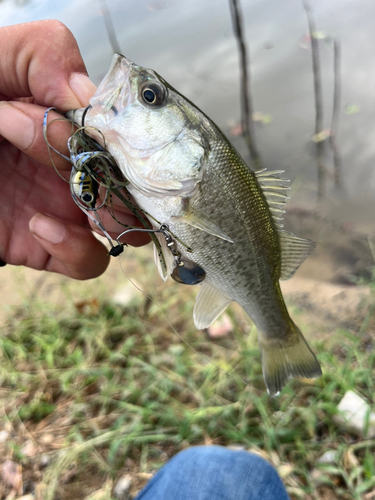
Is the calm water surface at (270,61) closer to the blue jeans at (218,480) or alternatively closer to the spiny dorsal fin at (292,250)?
the spiny dorsal fin at (292,250)

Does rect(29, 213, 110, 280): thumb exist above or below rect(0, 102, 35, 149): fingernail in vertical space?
below

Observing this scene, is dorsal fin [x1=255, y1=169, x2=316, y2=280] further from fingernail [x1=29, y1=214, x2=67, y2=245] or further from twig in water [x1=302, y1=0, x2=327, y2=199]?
twig in water [x1=302, y1=0, x2=327, y2=199]

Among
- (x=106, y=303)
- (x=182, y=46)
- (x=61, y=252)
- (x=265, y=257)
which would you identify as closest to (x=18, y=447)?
(x=106, y=303)

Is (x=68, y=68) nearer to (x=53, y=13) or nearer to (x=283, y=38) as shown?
(x=283, y=38)

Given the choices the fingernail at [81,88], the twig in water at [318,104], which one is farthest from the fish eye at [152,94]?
the twig in water at [318,104]

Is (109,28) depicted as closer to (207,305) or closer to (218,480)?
(207,305)

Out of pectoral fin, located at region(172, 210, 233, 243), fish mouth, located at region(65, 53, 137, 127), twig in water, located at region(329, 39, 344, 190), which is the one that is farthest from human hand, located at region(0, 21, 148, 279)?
twig in water, located at region(329, 39, 344, 190)
